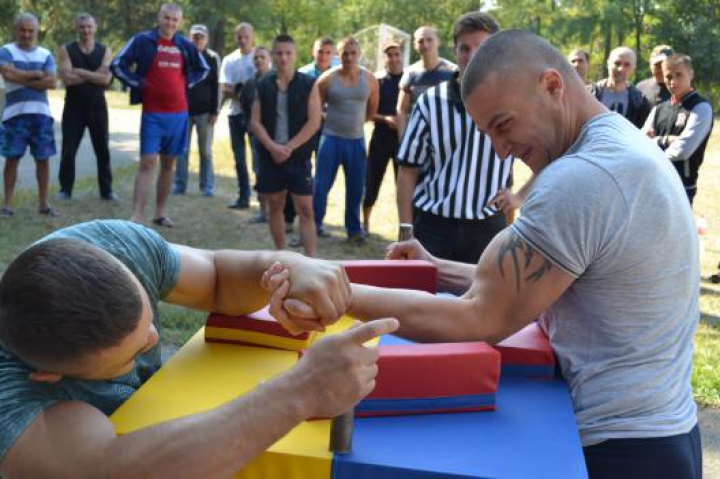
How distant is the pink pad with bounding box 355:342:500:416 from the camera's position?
1545mm

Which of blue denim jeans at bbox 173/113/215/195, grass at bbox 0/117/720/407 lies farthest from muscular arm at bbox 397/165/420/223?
blue denim jeans at bbox 173/113/215/195

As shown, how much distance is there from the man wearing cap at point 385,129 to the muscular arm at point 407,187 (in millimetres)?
3160

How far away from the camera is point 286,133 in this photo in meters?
6.66

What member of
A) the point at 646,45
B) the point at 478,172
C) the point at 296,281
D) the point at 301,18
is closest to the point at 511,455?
the point at 296,281

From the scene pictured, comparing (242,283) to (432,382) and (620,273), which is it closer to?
(432,382)

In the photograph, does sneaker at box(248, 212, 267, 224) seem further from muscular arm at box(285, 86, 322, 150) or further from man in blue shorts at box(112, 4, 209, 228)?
muscular arm at box(285, 86, 322, 150)

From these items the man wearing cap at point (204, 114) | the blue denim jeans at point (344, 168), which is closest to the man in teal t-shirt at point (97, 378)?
the blue denim jeans at point (344, 168)

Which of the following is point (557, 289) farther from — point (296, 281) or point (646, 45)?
point (646, 45)

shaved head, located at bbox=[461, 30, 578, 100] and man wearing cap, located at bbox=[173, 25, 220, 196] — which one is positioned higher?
shaved head, located at bbox=[461, 30, 578, 100]

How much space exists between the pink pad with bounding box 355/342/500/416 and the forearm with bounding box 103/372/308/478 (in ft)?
0.68

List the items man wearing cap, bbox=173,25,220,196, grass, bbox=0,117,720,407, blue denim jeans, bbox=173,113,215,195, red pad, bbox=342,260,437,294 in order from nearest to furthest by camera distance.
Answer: red pad, bbox=342,260,437,294
grass, bbox=0,117,720,407
man wearing cap, bbox=173,25,220,196
blue denim jeans, bbox=173,113,215,195

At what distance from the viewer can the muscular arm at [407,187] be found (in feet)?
14.6

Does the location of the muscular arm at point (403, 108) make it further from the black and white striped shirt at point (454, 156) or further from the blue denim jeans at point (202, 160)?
the blue denim jeans at point (202, 160)

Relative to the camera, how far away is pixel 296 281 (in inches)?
73.4
